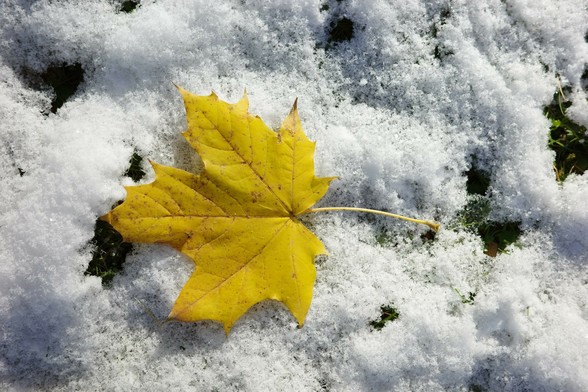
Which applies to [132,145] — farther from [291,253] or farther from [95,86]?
[291,253]

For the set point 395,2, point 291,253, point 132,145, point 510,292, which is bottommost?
point 510,292

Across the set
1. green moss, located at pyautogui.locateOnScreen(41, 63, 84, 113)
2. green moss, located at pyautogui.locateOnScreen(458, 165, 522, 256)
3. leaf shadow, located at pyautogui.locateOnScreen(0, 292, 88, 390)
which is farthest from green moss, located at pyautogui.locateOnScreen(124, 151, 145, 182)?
green moss, located at pyautogui.locateOnScreen(458, 165, 522, 256)

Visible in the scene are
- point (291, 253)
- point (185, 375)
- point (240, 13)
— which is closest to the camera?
point (291, 253)

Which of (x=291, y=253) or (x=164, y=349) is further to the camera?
(x=164, y=349)

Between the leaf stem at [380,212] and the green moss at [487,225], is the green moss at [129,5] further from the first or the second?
the green moss at [487,225]

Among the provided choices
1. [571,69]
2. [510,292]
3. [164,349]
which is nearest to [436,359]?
[510,292]

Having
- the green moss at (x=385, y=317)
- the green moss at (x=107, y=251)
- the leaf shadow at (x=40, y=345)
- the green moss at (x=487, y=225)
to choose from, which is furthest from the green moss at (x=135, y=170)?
the green moss at (x=487, y=225)

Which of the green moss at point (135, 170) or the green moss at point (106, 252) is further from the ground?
the green moss at point (135, 170)
